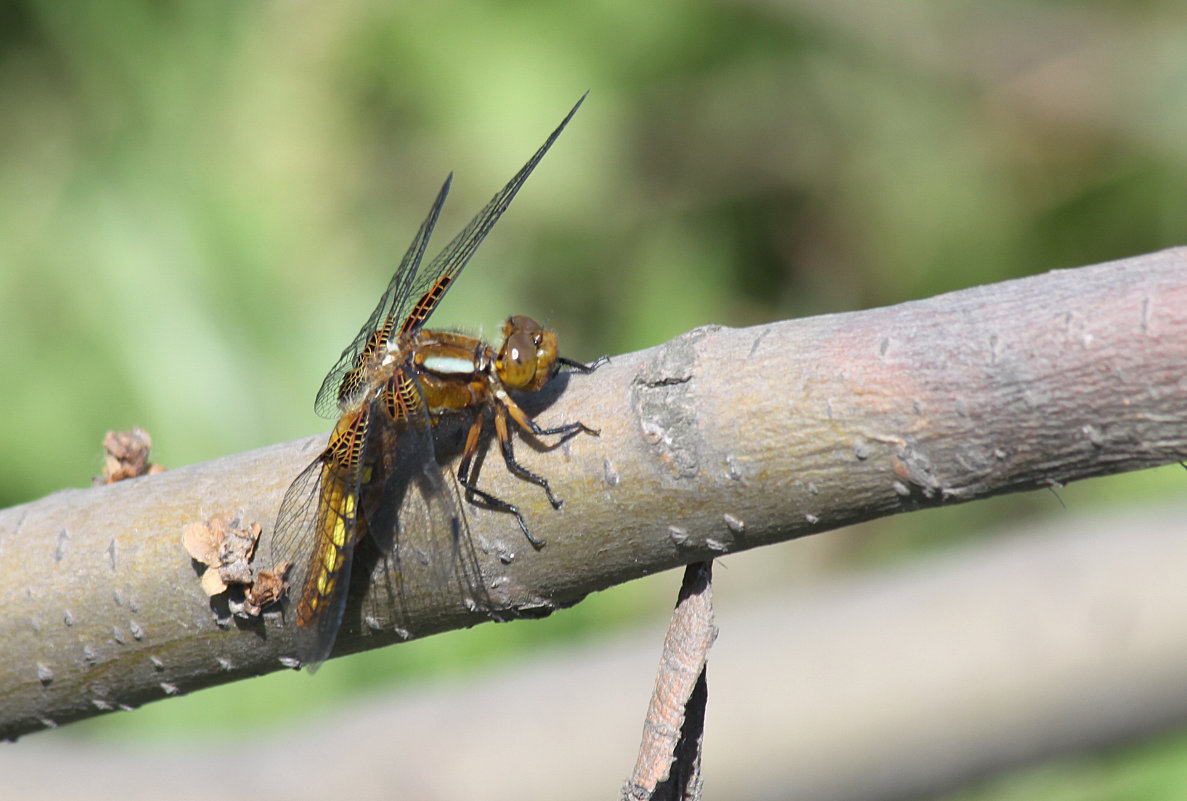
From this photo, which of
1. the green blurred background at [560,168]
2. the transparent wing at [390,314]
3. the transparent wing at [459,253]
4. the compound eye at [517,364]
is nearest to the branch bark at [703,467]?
the compound eye at [517,364]

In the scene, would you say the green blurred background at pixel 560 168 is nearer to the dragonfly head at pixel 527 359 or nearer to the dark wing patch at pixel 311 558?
the dragonfly head at pixel 527 359

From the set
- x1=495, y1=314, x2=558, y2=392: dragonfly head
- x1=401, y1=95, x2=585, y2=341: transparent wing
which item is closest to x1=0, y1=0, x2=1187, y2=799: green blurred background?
x1=401, y1=95, x2=585, y2=341: transparent wing

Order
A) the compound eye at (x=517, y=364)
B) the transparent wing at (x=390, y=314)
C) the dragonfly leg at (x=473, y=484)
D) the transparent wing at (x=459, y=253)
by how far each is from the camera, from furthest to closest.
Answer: the transparent wing at (x=390, y=314) → the transparent wing at (x=459, y=253) → the compound eye at (x=517, y=364) → the dragonfly leg at (x=473, y=484)

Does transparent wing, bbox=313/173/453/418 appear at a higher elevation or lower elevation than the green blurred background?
lower

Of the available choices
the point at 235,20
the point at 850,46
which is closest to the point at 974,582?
the point at 850,46

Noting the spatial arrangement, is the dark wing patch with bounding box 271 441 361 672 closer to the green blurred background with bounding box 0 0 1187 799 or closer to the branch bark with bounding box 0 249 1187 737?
the branch bark with bounding box 0 249 1187 737

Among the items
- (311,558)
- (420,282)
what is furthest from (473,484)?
(420,282)

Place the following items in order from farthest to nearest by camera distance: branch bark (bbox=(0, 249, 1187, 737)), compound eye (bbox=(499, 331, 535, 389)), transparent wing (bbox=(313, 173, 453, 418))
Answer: transparent wing (bbox=(313, 173, 453, 418))
compound eye (bbox=(499, 331, 535, 389))
branch bark (bbox=(0, 249, 1187, 737))
